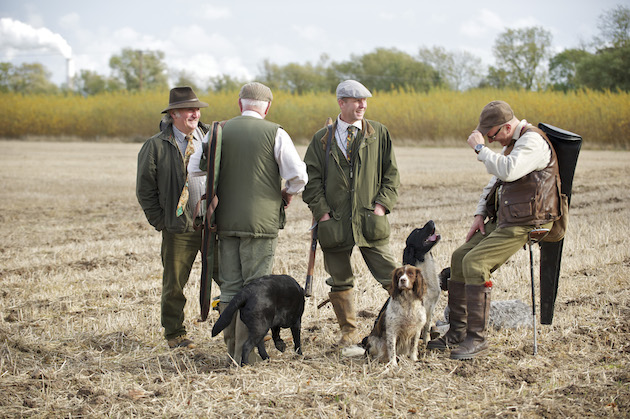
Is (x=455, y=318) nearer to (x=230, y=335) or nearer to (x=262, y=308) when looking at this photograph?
(x=262, y=308)

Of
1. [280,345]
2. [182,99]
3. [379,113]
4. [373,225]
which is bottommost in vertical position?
[280,345]

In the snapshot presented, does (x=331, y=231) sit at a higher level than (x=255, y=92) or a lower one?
lower

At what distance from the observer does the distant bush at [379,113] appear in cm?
3291

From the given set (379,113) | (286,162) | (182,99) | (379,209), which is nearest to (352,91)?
(286,162)

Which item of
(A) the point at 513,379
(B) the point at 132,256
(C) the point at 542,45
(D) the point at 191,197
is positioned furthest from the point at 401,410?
(C) the point at 542,45

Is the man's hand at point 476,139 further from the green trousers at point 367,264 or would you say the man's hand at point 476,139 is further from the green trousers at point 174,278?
the green trousers at point 174,278

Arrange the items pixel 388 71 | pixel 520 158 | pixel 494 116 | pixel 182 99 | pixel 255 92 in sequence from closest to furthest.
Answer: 1. pixel 520 158
2. pixel 494 116
3. pixel 255 92
4. pixel 182 99
5. pixel 388 71

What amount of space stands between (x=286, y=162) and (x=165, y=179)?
120cm

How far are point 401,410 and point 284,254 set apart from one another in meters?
5.49

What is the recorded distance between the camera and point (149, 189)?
5668mm

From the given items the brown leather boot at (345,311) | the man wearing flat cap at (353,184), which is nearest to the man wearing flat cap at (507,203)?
the man wearing flat cap at (353,184)

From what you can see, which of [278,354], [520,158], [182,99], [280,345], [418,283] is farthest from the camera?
[182,99]

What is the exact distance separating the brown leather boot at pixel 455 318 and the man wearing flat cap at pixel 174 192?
7.34ft

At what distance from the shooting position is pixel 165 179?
222 inches
